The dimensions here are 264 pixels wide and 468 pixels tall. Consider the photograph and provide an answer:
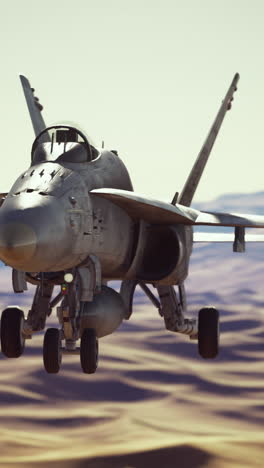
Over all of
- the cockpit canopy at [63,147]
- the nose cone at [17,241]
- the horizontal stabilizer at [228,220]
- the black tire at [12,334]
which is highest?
the cockpit canopy at [63,147]

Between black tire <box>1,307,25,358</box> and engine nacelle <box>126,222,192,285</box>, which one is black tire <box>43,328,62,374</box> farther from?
engine nacelle <box>126,222,192,285</box>

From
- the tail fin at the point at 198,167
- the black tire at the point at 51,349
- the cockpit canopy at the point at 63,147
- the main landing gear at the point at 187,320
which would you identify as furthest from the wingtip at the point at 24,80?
the black tire at the point at 51,349

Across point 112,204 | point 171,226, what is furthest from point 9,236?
point 171,226

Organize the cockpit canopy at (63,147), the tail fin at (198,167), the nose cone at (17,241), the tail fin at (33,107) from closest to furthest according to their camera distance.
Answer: the nose cone at (17,241) → the cockpit canopy at (63,147) → the tail fin at (198,167) → the tail fin at (33,107)

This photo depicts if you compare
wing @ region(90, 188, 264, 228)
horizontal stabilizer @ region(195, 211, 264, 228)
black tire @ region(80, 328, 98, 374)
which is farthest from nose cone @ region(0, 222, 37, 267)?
horizontal stabilizer @ region(195, 211, 264, 228)

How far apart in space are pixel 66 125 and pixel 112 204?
2443 mm

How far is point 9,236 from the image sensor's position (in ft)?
59.7

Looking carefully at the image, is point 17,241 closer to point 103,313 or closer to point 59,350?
point 59,350

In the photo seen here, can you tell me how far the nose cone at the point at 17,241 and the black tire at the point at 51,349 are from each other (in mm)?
3140

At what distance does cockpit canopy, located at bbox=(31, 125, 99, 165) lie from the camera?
21.8 m

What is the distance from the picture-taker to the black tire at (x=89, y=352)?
67.9 feet

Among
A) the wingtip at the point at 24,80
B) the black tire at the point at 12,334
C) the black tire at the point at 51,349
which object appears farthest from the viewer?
the wingtip at the point at 24,80

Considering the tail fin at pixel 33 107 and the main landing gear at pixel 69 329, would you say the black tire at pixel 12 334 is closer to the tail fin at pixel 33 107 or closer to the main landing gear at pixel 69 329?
the main landing gear at pixel 69 329

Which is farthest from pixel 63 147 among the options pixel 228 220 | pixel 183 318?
pixel 183 318
